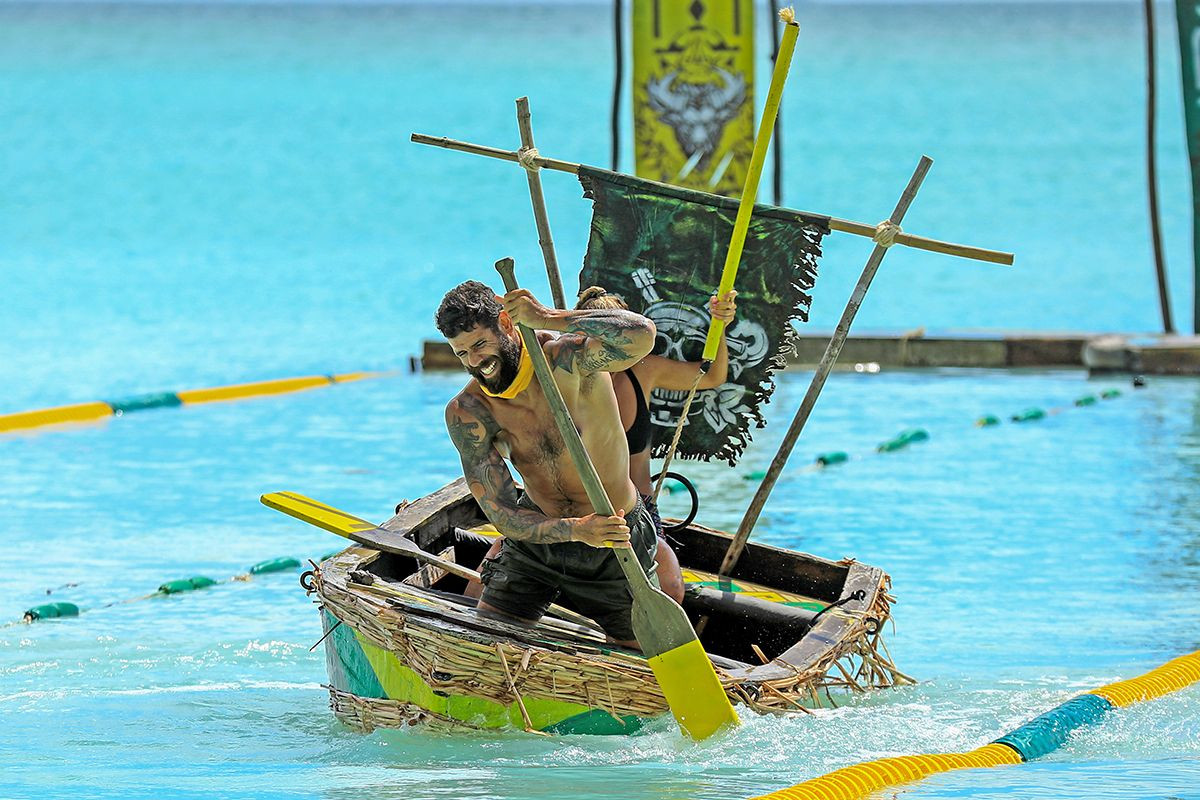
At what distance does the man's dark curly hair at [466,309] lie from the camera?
5.56 metres

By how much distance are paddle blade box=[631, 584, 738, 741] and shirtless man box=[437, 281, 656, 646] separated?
0.92 ft

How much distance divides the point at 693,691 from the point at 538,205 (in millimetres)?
1617

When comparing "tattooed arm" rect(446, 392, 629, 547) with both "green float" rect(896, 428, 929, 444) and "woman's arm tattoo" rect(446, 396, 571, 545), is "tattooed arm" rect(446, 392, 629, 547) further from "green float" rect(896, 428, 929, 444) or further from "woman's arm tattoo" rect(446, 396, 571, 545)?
"green float" rect(896, 428, 929, 444)

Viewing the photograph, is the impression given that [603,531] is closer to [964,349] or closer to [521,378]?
[521,378]

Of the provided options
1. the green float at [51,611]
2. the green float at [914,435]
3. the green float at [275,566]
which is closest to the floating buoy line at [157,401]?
the green float at [275,566]

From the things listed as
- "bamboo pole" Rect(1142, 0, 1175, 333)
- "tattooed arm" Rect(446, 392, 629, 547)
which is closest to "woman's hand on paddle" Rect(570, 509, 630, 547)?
"tattooed arm" Rect(446, 392, 629, 547)

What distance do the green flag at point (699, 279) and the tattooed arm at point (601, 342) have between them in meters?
1.50

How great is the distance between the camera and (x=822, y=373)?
6.95 meters

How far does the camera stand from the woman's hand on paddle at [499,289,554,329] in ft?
17.9

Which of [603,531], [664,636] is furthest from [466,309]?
[664,636]

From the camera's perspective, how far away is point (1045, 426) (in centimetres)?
1287

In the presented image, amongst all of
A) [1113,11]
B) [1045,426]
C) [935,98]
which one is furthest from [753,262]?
[1113,11]

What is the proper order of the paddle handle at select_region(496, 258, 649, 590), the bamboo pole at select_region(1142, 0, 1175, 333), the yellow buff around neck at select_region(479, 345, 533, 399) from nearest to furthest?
the paddle handle at select_region(496, 258, 649, 590), the yellow buff around neck at select_region(479, 345, 533, 399), the bamboo pole at select_region(1142, 0, 1175, 333)

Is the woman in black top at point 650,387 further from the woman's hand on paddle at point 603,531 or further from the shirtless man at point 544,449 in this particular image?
the woman's hand on paddle at point 603,531
